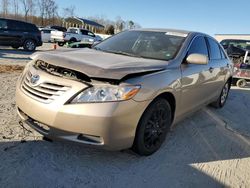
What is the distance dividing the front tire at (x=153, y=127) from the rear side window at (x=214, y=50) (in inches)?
83.2

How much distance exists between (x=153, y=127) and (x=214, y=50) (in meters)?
2.75

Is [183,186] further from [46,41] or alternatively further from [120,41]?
[46,41]

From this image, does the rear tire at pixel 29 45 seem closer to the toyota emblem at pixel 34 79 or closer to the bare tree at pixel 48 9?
the toyota emblem at pixel 34 79

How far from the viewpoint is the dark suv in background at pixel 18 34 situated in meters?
15.5

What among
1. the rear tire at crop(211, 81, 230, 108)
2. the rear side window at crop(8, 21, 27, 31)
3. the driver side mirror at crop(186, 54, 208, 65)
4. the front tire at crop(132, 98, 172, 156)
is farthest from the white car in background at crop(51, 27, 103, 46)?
the front tire at crop(132, 98, 172, 156)

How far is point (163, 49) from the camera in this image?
412 cm

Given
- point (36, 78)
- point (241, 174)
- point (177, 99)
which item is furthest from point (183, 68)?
point (36, 78)

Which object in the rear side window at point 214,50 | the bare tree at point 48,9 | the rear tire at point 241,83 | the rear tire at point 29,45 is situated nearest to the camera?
the rear side window at point 214,50

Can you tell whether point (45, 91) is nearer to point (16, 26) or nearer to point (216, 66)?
point (216, 66)

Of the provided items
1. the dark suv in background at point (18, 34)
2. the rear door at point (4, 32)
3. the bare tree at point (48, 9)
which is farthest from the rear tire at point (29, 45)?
the bare tree at point (48, 9)

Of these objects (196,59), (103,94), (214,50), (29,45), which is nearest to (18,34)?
(29,45)

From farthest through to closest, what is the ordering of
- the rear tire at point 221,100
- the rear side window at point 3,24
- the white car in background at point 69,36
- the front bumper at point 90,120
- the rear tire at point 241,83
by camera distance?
the white car in background at point 69,36 < the rear side window at point 3,24 < the rear tire at point 241,83 < the rear tire at point 221,100 < the front bumper at point 90,120

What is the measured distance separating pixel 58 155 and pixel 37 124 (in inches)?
17.9

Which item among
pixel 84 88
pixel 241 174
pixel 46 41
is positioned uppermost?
pixel 84 88
